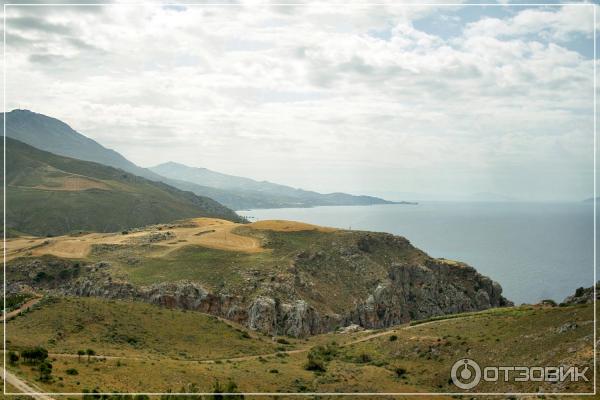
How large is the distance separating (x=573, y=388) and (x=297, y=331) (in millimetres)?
45611

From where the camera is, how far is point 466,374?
4541cm

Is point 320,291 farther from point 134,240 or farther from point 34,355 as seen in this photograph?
point 34,355

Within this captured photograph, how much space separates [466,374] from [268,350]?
82.2 ft

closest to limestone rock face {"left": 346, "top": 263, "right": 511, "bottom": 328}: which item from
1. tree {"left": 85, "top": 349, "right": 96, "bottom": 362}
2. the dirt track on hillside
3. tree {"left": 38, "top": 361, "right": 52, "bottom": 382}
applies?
the dirt track on hillside

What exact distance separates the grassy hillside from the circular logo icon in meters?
0.84

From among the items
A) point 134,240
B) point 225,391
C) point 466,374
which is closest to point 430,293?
point 466,374

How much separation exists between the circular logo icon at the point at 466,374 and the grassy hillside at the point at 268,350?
84cm

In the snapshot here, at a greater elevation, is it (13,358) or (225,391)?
(13,358)

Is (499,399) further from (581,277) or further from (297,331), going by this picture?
(581,277)

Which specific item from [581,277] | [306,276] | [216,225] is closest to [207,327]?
[306,276]

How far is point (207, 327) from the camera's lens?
63406mm

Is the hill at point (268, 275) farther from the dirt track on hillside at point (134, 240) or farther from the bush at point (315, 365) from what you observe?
the bush at point (315, 365)

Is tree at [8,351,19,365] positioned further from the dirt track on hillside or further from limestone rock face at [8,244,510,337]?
the dirt track on hillside

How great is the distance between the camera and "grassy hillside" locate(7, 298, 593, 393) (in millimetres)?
40375
